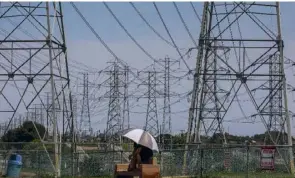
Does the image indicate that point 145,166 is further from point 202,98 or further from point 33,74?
point 202,98

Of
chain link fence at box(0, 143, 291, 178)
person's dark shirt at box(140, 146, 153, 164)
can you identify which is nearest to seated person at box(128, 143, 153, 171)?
person's dark shirt at box(140, 146, 153, 164)

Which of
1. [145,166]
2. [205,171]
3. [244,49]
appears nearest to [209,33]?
[244,49]

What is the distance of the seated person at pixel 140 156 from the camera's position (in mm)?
13349

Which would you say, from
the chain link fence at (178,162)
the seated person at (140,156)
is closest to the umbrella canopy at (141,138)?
the seated person at (140,156)

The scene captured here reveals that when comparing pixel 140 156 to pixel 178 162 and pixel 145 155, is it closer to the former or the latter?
pixel 145 155

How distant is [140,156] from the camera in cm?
1345

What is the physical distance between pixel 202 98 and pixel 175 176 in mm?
10097

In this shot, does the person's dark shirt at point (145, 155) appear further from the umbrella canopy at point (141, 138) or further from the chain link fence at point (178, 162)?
the chain link fence at point (178, 162)

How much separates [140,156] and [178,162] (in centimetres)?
1313

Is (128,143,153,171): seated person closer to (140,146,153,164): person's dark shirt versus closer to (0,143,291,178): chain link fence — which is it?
(140,146,153,164): person's dark shirt

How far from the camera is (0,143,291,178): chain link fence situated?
23484 millimetres

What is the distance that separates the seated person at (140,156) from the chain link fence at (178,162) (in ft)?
29.6

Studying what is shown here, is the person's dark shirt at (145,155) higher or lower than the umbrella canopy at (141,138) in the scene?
lower

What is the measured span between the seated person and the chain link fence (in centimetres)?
902
